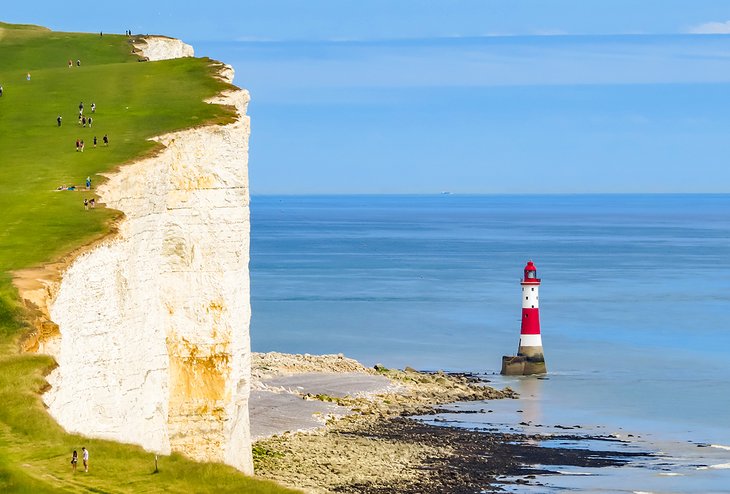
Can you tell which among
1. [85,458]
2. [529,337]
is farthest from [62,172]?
[529,337]

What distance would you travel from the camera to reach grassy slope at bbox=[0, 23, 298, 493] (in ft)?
86.6

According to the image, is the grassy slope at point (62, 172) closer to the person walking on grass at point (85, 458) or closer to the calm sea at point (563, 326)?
the person walking on grass at point (85, 458)

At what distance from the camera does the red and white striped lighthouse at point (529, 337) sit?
7225cm

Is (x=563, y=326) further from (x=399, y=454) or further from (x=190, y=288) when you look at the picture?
(x=190, y=288)

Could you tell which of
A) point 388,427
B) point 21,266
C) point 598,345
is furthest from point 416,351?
point 21,266

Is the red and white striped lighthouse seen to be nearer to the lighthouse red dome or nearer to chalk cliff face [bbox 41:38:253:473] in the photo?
the lighthouse red dome

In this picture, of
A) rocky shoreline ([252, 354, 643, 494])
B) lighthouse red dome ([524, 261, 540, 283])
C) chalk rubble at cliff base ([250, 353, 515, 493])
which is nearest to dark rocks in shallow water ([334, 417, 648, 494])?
rocky shoreline ([252, 354, 643, 494])

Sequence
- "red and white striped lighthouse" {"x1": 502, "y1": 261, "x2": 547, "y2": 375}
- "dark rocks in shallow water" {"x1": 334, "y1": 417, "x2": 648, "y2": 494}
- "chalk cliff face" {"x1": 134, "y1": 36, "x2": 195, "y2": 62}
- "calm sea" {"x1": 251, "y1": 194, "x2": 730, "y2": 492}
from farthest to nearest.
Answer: "red and white striped lighthouse" {"x1": 502, "y1": 261, "x2": 547, "y2": 375} < "chalk cliff face" {"x1": 134, "y1": 36, "x2": 195, "y2": 62} < "calm sea" {"x1": 251, "y1": 194, "x2": 730, "y2": 492} < "dark rocks in shallow water" {"x1": 334, "y1": 417, "x2": 648, "y2": 494}

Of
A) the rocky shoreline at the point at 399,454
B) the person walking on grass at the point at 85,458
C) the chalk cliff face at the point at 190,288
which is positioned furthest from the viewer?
the rocky shoreline at the point at 399,454

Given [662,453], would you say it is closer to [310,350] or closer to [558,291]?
[310,350]

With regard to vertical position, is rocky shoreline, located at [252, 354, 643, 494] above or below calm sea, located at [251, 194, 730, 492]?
below

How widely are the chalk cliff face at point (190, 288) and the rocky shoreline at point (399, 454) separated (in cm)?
328

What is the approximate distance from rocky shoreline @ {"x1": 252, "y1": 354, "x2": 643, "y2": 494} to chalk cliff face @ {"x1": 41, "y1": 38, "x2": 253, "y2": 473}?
129 inches

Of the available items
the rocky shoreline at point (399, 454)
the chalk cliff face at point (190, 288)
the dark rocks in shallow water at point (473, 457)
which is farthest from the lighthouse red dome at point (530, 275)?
the chalk cliff face at point (190, 288)
